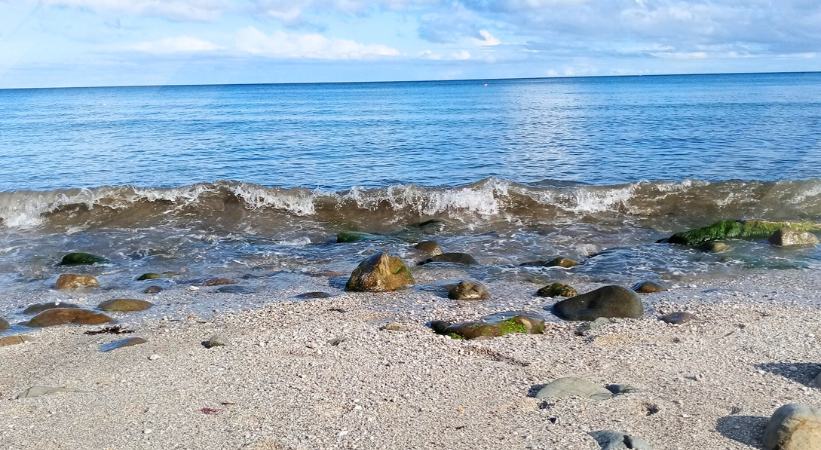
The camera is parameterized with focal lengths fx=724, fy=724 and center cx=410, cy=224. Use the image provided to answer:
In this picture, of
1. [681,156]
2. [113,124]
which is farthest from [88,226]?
[113,124]

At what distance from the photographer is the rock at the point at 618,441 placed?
5.28 m

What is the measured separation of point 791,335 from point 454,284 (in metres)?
4.73

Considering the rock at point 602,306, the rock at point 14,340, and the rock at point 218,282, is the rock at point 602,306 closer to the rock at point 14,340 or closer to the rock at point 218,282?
the rock at point 218,282

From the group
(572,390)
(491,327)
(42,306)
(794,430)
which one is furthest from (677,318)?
(42,306)

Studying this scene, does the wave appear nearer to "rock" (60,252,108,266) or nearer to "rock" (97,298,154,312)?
"rock" (60,252,108,266)

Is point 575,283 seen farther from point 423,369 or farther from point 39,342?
point 39,342

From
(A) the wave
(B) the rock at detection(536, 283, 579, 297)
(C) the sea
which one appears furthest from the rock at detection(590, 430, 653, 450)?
(A) the wave

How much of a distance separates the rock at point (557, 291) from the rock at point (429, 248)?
132 inches

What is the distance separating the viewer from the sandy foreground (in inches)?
226

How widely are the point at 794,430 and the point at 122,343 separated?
22.7 feet

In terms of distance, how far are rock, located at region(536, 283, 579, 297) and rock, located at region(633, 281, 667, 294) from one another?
1.01 m

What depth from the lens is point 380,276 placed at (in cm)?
1102

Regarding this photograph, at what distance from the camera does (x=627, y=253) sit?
1317cm

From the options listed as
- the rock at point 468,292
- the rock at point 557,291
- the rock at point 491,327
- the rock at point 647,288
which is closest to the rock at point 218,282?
the rock at point 468,292
